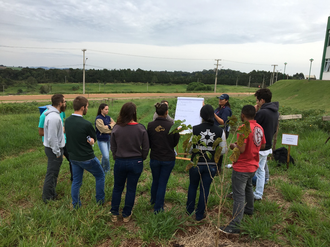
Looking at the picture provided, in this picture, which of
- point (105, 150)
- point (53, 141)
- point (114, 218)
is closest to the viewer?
point (114, 218)

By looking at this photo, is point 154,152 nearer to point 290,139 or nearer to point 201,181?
point 201,181

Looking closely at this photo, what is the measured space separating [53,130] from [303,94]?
23.5 m

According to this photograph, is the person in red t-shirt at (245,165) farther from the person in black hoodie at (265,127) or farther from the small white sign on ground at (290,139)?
the small white sign on ground at (290,139)

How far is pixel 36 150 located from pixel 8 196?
423 cm

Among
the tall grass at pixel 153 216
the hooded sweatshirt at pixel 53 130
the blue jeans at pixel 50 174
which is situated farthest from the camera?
the blue jeans at pixel 50 174

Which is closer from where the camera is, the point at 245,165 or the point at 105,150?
the point at 245,165

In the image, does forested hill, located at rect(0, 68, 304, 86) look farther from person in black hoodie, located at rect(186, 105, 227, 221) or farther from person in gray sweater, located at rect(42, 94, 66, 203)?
person in black hoodie, located at rect(186, 105, 227, 221)

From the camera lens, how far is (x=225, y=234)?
3.18m

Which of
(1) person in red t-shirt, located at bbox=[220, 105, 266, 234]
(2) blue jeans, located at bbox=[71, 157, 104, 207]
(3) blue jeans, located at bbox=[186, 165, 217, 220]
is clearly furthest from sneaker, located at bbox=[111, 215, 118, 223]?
(1) person in red t-shirt, located at bbox=[220, 105, 266, 234]

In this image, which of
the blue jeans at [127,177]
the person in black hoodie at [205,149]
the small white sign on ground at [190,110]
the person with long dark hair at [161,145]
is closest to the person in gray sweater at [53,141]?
the blue jeans at [127,177]

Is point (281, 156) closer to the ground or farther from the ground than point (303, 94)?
closer to the ground

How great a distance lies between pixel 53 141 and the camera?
12.2ft

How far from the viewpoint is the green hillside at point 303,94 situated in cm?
1737

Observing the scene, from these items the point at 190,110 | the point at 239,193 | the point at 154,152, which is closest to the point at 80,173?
the point at 154,152
